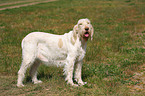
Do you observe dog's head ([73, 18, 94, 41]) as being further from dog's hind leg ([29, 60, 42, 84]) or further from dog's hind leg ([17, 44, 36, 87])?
dog's hind leg ([29, 60, 42, 84])

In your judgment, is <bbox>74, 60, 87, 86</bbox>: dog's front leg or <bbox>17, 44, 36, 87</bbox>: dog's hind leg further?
<bbox>74, 60, 87, 86</bbox>: dog's front leg

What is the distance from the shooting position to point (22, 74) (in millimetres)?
5293

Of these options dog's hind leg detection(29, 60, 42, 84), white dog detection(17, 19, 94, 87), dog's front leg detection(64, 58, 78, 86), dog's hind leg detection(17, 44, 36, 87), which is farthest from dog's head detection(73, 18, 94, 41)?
dog's hind leg detection(29, 60, 42, 84)

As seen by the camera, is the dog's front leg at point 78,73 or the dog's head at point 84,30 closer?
the dog's head at point 84,30

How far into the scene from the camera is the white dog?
517 cm

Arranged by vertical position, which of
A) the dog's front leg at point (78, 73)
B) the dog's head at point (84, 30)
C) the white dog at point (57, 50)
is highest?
the dog's head at point (84, 30)

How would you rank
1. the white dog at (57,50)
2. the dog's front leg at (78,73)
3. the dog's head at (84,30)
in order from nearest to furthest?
the dog's head at (84,30)
the white dog at (57,50)
the dog's front leg at (78,73)

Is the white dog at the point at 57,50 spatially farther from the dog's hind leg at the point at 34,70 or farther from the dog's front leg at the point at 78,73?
the dog's hind leg at the point at 34,70

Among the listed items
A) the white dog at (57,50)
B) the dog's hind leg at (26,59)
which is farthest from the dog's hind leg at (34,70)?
the dog's hind leg at (26,59)

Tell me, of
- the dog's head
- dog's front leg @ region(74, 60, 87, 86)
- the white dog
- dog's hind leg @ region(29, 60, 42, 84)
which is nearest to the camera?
the dog's head

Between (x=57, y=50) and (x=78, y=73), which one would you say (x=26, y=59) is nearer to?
(x=57, y=50)

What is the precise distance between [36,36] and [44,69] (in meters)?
1.35

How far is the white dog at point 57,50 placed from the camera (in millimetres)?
5172

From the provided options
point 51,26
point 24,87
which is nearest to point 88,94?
point 24,87
